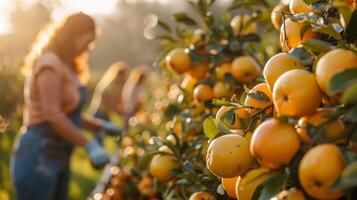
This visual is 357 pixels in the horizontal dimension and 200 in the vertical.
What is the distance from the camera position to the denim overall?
3.36 m

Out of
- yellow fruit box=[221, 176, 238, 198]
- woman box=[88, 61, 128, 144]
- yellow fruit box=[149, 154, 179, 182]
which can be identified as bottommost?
Answer: woman box=[88, 61, 128, 144]

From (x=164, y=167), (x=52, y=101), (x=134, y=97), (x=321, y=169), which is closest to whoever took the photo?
(x=321, y=169)

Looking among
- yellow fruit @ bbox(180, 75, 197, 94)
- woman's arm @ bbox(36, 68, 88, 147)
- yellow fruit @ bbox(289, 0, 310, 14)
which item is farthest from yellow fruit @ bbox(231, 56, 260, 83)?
woman's arm @ bbox(36, 68, 88, 147)

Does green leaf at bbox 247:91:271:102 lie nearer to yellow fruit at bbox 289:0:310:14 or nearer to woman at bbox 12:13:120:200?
yellow fruit at bbox 289:0:310:14

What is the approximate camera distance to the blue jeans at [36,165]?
336 cm

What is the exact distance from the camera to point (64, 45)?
345cm

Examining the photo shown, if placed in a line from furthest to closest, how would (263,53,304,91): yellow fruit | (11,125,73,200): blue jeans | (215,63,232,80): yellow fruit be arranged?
(11,125,73,200): blue jeans, (215,63,232,80): yellow fruit, (263,53,304,91): yellow fruit

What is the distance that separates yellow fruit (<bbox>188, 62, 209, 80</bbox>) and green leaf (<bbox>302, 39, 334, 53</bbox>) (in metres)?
1.15

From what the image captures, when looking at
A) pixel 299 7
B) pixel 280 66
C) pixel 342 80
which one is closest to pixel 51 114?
pixel 299 7

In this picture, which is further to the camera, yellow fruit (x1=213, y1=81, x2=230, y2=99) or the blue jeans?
the blue jeans

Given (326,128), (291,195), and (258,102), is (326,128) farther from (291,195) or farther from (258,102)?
(258,102)

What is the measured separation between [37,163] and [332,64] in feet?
8.87

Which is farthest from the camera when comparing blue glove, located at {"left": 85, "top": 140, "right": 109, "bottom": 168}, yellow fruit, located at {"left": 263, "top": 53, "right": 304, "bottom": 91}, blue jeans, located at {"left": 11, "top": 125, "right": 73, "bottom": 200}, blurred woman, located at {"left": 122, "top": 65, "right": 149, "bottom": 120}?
blurred woman, located at {"left": 122, "top": 65, "right": 149, "bottom": 120}

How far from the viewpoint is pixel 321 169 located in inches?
35.6
